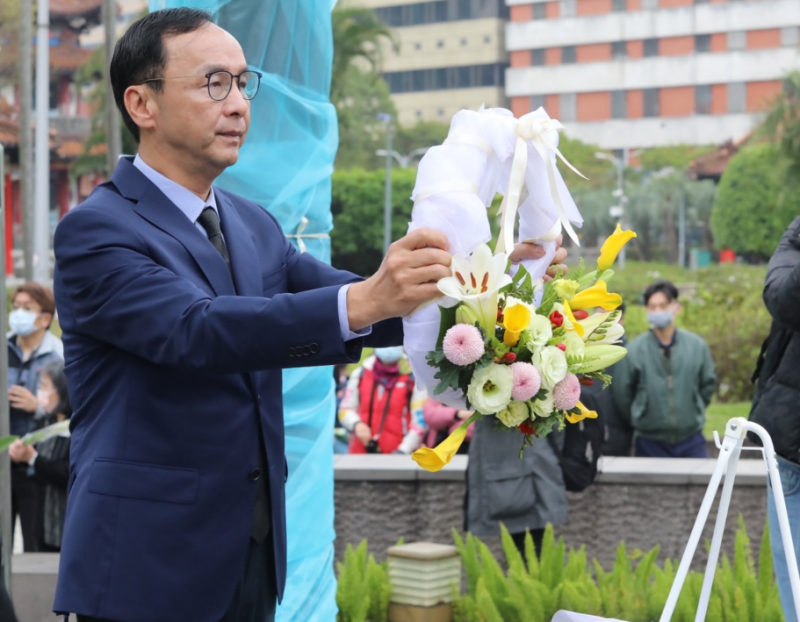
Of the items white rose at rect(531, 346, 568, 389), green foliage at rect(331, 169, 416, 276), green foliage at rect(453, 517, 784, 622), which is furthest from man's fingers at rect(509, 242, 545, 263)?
green foliage at rect(331, 169, 416, 276)

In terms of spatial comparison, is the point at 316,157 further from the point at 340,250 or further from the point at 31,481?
the point at 340,250

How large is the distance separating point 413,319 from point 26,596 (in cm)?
352

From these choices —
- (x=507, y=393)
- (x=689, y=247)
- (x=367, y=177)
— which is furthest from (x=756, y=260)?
(x=507, y=393)

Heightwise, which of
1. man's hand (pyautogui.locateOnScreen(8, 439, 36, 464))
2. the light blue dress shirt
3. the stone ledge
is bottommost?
the stone ledge

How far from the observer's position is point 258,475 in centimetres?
238

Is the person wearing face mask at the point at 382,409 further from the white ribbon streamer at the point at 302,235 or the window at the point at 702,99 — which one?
the window at the point at 702,99

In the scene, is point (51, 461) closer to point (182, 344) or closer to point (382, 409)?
point (382, 409)

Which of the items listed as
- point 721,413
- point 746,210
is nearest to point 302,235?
point 721,413

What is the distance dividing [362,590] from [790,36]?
75.1 m

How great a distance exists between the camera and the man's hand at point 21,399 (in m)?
6.72

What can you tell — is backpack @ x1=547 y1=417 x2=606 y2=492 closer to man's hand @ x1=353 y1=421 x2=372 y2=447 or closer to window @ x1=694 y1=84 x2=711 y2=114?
man's hand @ x1=353 y1=421 x2=372 y2=447

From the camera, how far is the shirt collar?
2.44 meters

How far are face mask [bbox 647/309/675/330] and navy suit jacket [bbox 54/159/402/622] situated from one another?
5.60m

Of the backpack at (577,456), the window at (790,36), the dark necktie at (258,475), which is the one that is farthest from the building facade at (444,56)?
the dark necktie at (258,475)
